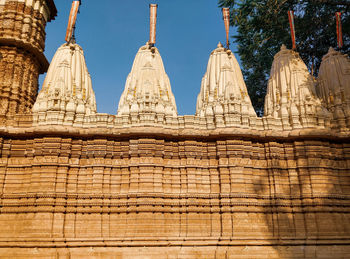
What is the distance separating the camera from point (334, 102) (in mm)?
15688

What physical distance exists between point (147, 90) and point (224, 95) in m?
3.32

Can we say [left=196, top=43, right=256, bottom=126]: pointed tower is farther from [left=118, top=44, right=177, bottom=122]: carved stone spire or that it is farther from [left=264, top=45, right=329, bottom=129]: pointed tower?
[left=118, top=44, right=177, bottom=122]: carved stone spire

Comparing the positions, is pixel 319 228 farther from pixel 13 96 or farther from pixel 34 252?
pixel 13 96

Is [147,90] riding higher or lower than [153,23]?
lower

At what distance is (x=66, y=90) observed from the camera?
14641mm

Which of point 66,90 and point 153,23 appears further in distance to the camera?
point 153,23

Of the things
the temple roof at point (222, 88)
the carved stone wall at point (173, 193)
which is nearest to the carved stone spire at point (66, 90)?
the carved stone wall at point (173, 193)

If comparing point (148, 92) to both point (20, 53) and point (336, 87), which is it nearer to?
point (336, 87)

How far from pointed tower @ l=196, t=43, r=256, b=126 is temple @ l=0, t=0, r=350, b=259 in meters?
0.06

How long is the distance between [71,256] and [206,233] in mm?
4835

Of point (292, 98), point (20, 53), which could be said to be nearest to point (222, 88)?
point (292, 98)

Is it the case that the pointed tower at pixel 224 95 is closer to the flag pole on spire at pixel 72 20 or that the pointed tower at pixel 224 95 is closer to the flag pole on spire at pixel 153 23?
the flag pole on spire at pixel 153 23

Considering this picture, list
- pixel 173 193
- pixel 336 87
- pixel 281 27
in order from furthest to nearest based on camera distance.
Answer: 1. pixel 281 27
2. pixel 336 87
3. pixel 173 193

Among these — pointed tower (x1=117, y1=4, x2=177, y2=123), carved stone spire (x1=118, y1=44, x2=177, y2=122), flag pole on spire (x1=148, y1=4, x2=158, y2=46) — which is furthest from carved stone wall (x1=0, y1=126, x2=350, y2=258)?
flag pole on spire (x1=148, y1=4, x2=158, y2=46)
